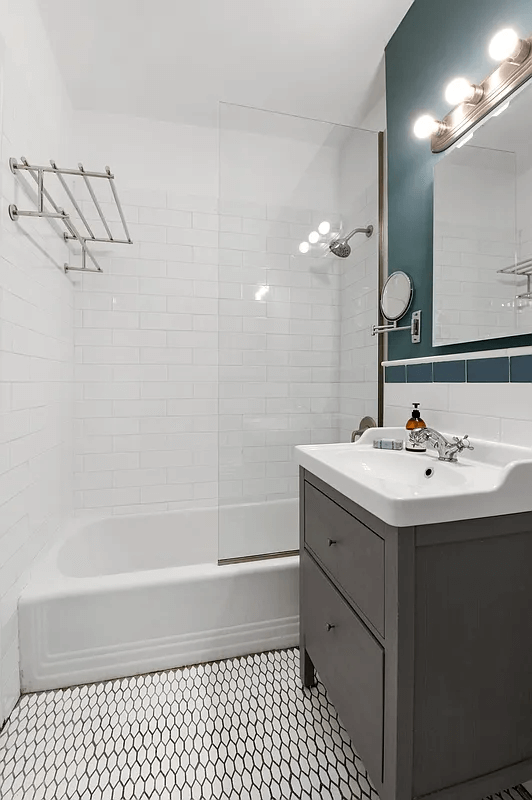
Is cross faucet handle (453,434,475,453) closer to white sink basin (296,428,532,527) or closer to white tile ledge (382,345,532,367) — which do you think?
white sink basin (296,428,532,527)

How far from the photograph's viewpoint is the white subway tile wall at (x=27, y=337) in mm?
1382

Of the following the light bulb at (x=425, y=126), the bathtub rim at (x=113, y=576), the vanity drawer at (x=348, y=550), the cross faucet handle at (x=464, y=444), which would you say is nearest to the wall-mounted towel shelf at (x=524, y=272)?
the cross faucet handle at (x=464, y=444)

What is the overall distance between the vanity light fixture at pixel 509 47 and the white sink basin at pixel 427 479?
3.70 ft

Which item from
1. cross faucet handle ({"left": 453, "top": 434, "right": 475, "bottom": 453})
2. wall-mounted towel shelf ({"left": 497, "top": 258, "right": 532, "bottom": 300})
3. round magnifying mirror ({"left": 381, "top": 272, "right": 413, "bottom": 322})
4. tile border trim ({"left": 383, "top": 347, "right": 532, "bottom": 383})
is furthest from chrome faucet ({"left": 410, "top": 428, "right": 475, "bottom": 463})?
round magnifying mirror ({"left": 381, "top": 272, "right": 413, "bottom": 322})

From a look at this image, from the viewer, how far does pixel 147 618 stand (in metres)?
1.61

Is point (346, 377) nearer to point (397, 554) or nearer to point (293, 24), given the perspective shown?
point (397, 554)

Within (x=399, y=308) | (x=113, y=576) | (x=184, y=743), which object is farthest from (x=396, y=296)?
(x=184, y=743)

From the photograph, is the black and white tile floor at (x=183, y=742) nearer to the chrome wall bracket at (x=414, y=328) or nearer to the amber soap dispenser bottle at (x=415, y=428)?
the amber soap dispenser bottle at (x=415, y=428)

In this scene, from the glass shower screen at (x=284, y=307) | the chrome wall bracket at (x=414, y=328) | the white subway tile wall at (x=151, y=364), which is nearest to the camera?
the chrome wall bracket at (x=414, y=328)

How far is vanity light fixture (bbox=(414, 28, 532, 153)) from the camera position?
117 centimetres

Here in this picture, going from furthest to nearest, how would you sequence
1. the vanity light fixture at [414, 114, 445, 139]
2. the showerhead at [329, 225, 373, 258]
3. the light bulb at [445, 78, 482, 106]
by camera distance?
the showerhead at [329, 225, 373, 258], the vanity light fixture at [414, 114, 445, 139], the light bulb at [445, 78, 482, 106]

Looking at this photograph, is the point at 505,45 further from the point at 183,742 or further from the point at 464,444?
the point at 183,742

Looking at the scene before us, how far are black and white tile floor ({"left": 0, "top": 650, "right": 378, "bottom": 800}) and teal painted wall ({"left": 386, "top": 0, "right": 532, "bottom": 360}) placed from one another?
4.53ft

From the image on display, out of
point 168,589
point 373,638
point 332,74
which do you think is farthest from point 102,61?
point 373,638
